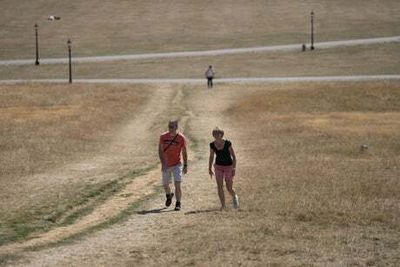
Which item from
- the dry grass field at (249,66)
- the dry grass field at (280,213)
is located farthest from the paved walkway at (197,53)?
the dry grass field at (280,213)

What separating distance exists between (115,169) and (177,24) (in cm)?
7430

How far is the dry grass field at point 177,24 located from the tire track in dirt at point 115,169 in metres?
43.4

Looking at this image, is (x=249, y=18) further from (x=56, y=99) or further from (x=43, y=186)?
(x=43, y=186)

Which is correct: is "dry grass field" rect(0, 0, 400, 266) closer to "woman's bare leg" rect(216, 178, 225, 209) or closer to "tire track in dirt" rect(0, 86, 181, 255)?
"tire track in dirt" rect(0, 86, 181, 255)

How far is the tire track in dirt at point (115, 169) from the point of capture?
13.7 m

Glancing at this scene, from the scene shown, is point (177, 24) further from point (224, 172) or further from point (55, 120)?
point (224, 172)

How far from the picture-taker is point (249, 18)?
96.9 meters

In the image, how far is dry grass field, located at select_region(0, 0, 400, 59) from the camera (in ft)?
273

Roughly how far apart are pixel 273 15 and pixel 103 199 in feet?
275

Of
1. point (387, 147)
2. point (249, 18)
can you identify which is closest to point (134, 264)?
point (387, 147)

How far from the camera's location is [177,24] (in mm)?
94625

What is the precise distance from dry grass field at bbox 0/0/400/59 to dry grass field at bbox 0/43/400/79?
31.1 ft

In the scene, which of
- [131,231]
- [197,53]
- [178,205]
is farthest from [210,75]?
[131,231]

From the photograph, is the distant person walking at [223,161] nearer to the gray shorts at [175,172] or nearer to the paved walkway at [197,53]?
the gray shorts at [175,172]
